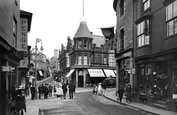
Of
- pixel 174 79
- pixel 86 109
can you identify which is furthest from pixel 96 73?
pixel 174 79

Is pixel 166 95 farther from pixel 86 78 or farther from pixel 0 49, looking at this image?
pixel 86 78

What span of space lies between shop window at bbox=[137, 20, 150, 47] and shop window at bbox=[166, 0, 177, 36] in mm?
2928

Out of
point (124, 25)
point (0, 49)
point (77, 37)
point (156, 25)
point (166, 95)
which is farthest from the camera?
point (77, 37)

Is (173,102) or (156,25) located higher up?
(156,25)

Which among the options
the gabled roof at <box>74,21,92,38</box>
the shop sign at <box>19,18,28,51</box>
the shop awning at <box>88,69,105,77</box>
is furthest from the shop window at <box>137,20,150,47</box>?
the gabled roof at <box>74,21,92,38</box>

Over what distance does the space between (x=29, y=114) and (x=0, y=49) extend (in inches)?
196

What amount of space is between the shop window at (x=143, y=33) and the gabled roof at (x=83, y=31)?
2725cm

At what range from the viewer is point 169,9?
13984mm

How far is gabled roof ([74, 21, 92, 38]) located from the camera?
45.5m

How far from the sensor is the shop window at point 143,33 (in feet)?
56.7

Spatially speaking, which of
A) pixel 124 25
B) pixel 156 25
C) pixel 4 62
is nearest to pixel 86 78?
pixel 124 25

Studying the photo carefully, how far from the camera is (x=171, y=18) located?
13797 millimetres

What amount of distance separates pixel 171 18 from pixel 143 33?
13.2 ft

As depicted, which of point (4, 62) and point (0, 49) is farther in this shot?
point (4, 62)
